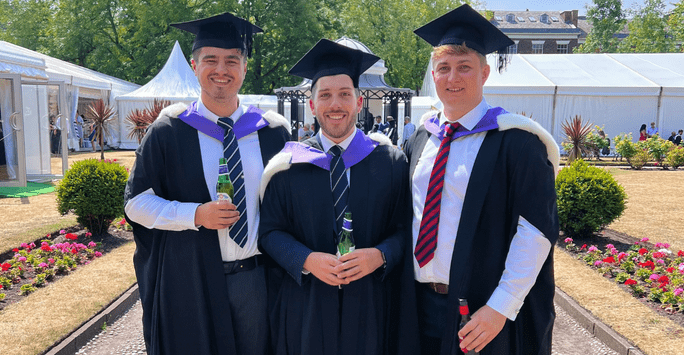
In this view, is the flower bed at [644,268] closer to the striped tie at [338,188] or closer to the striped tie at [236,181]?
the striped tie at [338,188]

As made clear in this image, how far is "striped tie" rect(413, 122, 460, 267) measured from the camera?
2.39 m

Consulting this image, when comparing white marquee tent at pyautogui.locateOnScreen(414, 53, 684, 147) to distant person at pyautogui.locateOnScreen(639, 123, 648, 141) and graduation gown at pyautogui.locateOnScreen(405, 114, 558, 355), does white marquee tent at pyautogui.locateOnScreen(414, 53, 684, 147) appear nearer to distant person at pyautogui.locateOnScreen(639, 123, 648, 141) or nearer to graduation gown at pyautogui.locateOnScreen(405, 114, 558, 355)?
distant person at pyautogui.locateOnScreen(639, 123, 648, 141)

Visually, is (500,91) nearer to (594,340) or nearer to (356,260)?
(594,340)

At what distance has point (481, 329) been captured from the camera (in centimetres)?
221

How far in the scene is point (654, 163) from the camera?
18.8 m

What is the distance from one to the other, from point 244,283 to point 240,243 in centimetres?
23

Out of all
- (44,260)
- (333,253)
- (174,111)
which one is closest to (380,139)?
(333,253)

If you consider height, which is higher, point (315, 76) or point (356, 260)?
point (315, 76)

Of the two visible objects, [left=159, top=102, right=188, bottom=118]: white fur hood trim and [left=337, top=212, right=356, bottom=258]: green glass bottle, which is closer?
[left=337, top=212, right=356, bottom=258]: green glass bottle

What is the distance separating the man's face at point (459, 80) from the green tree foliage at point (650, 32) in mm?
45123

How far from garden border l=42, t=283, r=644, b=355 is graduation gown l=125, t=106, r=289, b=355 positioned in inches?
81.0

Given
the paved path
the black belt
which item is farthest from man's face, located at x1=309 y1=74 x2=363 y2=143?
the paved path

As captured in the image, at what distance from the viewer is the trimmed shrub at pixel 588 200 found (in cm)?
764

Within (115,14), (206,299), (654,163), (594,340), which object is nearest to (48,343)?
(206,299)
